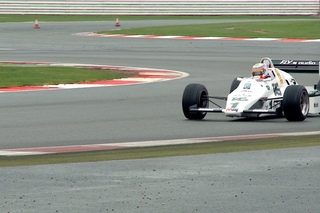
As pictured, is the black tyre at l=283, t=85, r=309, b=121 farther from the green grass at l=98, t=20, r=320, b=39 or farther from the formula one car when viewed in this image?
the green grass at l=98, t=20, r=320, b=39

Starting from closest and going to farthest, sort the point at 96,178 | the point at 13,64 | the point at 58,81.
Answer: the point at 96,178
the point at 58,81
the point at 13,64

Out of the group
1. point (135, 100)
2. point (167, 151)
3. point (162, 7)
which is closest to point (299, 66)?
point (135, 100)

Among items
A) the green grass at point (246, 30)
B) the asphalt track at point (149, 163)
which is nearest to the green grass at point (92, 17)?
the green grass at point (246, 30)

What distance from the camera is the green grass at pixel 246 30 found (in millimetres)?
39531

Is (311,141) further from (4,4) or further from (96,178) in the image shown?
(4,4)

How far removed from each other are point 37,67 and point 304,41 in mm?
13087

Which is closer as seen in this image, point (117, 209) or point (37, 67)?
point (117, 209)

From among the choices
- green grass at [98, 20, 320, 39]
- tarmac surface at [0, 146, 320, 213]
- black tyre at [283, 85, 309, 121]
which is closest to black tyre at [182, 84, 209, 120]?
black tyre at [283, 85, 309, 121]

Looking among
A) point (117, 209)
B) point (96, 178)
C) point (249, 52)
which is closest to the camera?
point (117, 209)

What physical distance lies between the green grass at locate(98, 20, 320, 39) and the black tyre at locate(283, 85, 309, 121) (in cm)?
2396

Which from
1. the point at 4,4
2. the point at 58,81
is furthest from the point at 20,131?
the point at 4,4

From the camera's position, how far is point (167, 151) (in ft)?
37.2

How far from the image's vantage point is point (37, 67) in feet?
84.3

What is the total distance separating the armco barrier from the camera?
175ft
